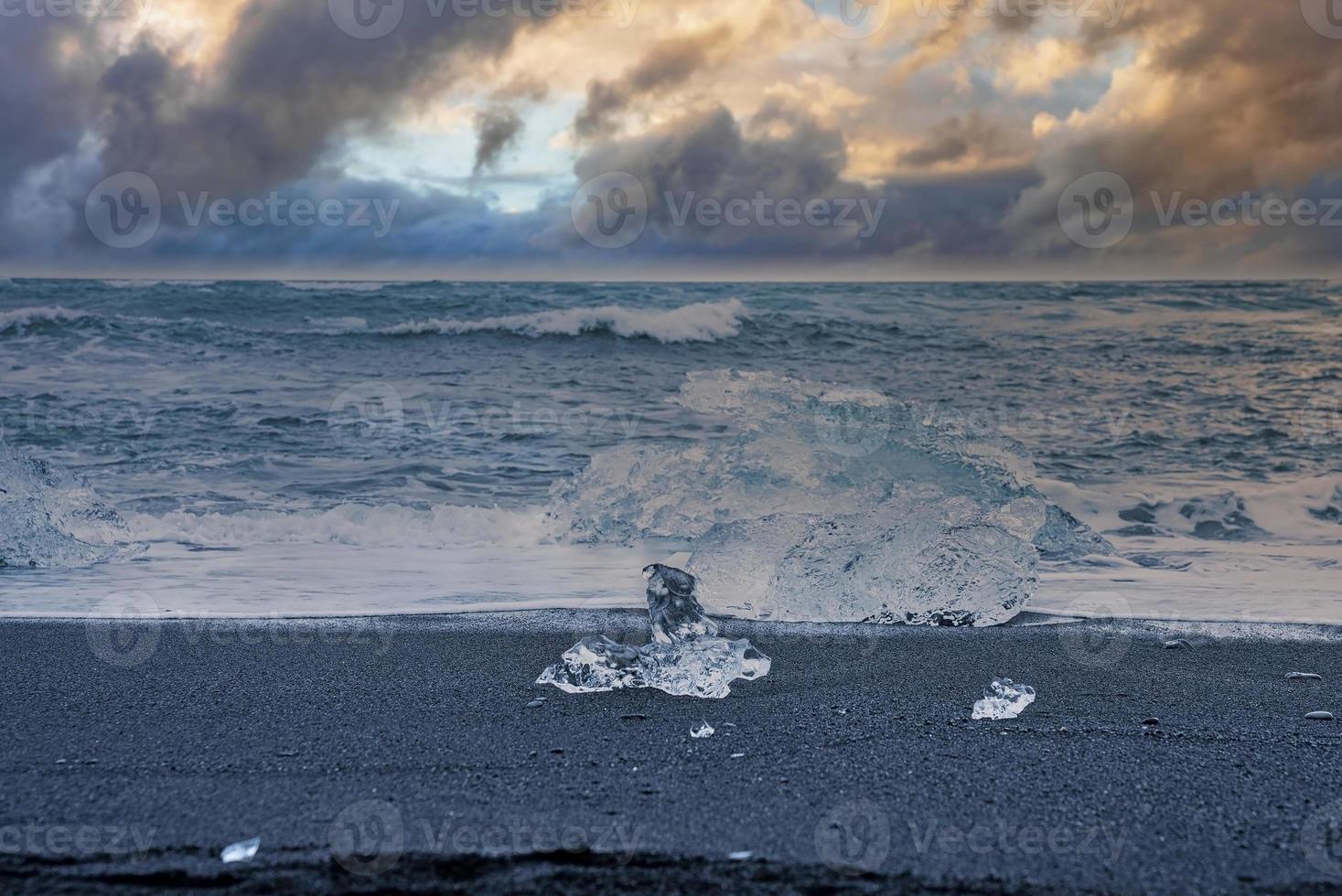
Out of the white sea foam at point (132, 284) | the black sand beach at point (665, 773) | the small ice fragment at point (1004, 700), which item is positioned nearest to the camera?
the black sand beach at point (665, 773)

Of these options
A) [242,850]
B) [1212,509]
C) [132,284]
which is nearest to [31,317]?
[132,284]

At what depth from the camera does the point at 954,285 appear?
23.0 m

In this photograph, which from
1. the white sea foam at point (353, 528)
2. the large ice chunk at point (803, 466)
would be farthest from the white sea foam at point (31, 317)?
the large ice chunk at point (803, 466)

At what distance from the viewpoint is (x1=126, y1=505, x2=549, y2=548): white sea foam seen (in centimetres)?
579

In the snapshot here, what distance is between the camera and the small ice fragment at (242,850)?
1651 millimetres

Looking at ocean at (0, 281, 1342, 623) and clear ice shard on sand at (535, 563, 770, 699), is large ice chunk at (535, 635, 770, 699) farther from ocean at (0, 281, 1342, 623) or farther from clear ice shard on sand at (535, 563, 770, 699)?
ocean at (0, 281, 1342, 623)

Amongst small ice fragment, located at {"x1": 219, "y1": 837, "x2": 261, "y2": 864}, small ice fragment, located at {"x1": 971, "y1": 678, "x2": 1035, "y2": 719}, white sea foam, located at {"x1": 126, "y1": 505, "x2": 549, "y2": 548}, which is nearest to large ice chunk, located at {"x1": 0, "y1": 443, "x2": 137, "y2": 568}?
white sea foam, located at {"x1": 126, "y1": 505, "x2": 549, "y2": 548}

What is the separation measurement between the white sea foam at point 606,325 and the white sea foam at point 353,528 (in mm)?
10067

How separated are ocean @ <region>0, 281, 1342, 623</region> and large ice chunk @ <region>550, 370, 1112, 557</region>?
156 millimetres

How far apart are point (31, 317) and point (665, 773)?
56.3 feet

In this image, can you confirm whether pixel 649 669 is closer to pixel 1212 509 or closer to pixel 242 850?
pixel 242 850

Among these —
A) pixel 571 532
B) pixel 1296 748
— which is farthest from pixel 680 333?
pixel 1296 748

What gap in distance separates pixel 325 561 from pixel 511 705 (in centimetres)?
294

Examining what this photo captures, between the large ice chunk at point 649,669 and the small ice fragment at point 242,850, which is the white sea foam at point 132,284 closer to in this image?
the large ice chunk at point 649,669
